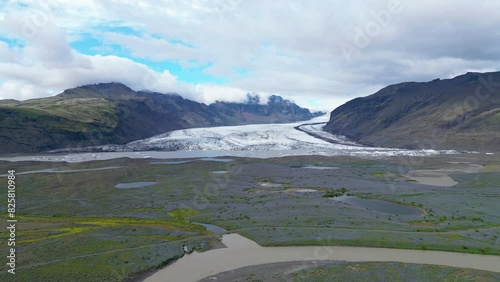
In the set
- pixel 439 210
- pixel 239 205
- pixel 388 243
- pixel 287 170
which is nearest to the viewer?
pixel 388 243

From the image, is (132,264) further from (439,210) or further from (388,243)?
(439,210)

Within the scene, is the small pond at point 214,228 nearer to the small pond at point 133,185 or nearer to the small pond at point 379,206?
the small pond at point 379,206

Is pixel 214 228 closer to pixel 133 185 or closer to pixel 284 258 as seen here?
pixel 284 258

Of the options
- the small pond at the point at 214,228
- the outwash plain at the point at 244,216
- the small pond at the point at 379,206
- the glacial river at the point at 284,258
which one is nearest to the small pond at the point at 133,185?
the outwash plain at the point at 244,216

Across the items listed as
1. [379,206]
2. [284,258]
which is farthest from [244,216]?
[379,206]

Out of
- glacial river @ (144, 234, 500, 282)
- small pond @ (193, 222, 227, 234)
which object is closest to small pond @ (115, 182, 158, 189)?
small pond @ (193, 222, 227, 234)

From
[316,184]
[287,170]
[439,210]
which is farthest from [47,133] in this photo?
[439,210]

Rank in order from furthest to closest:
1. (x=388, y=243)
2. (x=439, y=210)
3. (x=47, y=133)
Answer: (x=47, y=133) → (x=439, y=210) → (x=388, y=243)
